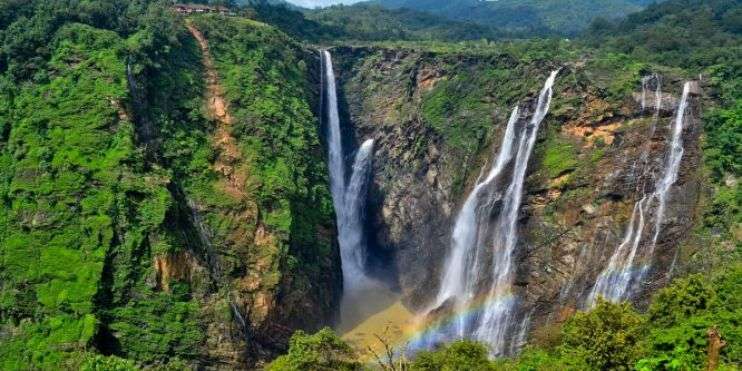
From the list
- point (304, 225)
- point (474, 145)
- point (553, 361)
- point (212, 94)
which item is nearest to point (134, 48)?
point (212, 94)

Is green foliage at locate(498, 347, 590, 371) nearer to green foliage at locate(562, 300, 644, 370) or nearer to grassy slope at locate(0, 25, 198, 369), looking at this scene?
green foliage at locate(562, 300, 644, 370)

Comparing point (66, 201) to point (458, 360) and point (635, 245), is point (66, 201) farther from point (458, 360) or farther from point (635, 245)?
point (635, 245)

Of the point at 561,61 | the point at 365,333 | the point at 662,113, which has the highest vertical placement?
the point at 561,61

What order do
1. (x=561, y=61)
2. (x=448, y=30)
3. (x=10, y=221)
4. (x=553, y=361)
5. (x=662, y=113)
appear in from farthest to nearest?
(x=448, y=30) < (x=561, y=61) < (x=662, y=113) < (x=10, y=221) < (x=553, y=361)

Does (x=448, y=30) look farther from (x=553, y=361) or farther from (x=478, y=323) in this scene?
(x=553, y=361)

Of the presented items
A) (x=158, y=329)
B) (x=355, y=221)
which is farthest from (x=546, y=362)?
(x=355, y=221)

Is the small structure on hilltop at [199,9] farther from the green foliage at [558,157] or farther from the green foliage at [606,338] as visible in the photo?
the green foliage at [606,338]

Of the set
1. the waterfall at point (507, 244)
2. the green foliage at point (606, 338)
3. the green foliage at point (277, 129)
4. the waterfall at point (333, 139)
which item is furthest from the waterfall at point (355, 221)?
the green foliage at point (606, 338)
